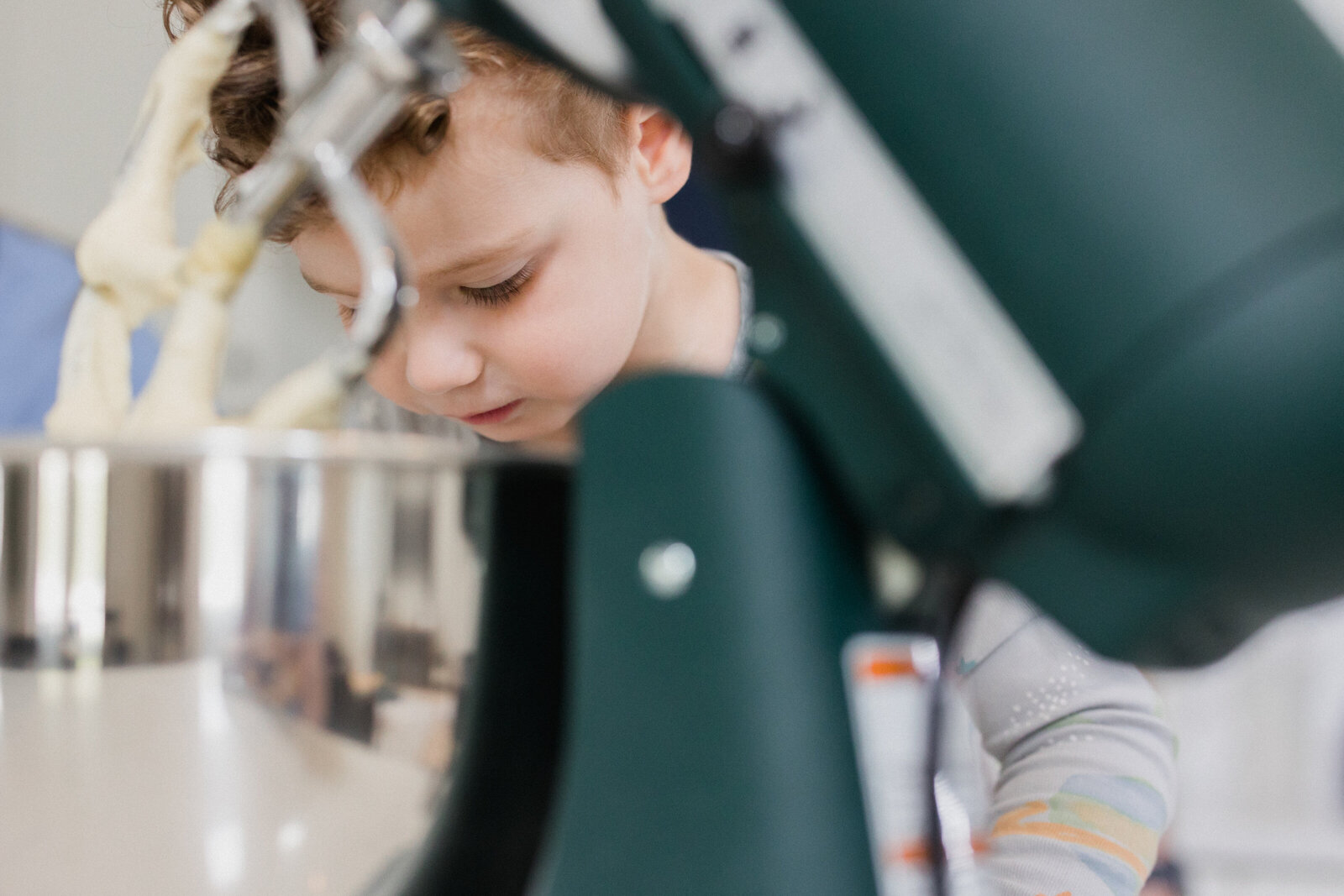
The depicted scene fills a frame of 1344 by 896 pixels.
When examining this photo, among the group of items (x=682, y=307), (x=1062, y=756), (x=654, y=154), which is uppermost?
(x=654, y=154)

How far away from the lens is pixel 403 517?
274 mm

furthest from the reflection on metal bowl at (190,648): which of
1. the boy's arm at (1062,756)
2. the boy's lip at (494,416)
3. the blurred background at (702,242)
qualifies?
the boy's lip at (494,416)

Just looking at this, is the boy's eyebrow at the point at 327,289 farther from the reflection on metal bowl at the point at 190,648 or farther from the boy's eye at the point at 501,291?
the reflection on metal bowl at the point at 190,648

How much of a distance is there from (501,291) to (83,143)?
2.51 ft

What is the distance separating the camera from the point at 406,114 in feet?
1.65

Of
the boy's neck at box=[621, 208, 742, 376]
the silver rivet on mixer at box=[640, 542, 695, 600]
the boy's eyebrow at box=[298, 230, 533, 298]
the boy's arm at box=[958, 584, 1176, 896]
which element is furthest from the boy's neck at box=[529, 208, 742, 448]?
the silver rivet on mixer at box=[640, 542, 695, 600]

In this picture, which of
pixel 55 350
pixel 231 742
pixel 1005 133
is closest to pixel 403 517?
pixel 231 742

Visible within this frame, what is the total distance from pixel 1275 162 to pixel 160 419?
0.32 m

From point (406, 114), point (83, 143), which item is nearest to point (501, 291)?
point (406, 114)

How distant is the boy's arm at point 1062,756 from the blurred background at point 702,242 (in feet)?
0.16

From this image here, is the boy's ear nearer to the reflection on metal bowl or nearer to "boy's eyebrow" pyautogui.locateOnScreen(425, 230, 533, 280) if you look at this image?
"boy's eyebrow" pyautogui.locateOnScreen(425, 230, 533, 280)

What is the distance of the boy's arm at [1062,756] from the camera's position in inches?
16.3

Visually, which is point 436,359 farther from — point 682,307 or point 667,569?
point 667,569

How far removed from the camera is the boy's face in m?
0.54
